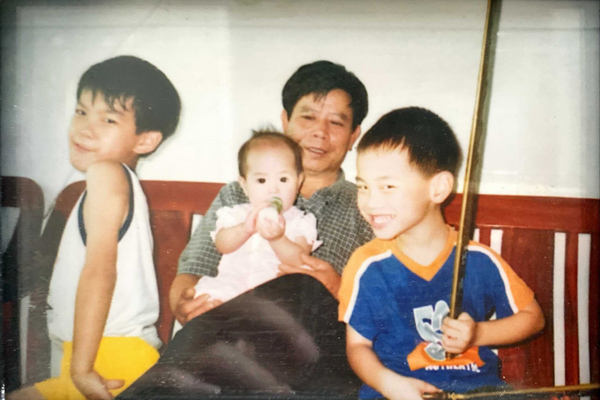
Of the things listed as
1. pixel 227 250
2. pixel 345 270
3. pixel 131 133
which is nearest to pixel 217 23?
pixel 131 133

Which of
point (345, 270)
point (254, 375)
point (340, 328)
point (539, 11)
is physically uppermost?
point (539, 11)

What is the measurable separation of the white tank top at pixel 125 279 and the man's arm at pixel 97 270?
0.05 ft

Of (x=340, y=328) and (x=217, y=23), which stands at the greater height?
(x=217, y=23)

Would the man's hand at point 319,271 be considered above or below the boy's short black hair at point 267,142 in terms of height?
below

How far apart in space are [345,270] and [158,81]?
73 centimetres

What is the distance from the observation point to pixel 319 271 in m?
1.24

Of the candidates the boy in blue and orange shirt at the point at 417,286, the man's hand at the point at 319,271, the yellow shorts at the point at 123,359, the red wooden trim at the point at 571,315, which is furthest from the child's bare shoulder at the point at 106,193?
the red wooden trim at the point at 571,315

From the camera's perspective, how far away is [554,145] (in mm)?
1264

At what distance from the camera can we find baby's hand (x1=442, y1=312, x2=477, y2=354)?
3.92 feet

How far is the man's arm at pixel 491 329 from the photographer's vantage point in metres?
1.20

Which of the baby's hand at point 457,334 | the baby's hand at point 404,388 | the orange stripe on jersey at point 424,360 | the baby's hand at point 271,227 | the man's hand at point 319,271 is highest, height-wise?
the baby's hand at point 271,227

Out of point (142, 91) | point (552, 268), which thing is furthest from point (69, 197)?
point (552, 268)

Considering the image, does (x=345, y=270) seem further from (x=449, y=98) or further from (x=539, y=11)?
(x=539, y=11)

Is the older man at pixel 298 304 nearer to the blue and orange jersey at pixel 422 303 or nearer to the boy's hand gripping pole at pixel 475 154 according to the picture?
the blue and orange jersey at pixel 422 303
